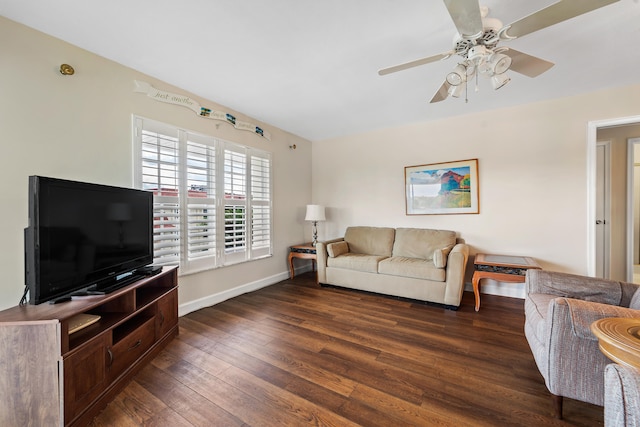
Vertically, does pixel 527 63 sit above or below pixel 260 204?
above

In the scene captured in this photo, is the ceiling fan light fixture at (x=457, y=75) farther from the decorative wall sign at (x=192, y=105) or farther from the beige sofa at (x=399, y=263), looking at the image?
the decorative wall sign at (x=192, y=105)

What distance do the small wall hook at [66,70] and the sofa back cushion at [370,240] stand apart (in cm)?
364

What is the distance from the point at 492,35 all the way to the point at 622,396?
1.85m

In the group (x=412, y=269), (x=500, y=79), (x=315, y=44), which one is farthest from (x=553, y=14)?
(x=412, y=269)

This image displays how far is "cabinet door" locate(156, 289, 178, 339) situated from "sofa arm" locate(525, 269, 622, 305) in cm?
306

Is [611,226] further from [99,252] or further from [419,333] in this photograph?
[99,252]

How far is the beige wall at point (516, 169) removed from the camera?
2916 millimetres

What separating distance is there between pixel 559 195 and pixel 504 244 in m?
0.84

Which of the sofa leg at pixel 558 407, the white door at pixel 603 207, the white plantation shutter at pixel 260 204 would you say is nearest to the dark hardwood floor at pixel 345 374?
the sofa leg at pixel 558 407

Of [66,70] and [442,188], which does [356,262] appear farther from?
[66,70]

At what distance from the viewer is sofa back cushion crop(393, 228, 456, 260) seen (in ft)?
11.3

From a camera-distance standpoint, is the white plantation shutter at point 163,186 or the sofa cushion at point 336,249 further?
the sofa cushion at point 336,249

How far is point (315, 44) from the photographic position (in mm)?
1980

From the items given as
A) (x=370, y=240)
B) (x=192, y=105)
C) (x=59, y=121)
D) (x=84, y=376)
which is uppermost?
(x=192, y=105)
